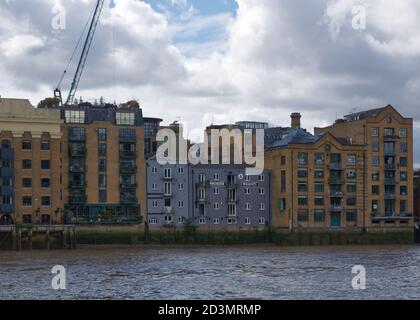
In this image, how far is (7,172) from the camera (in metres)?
103

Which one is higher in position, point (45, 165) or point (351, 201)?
point (45, 165)

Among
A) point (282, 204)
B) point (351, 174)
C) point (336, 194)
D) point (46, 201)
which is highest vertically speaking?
point (351, 174)

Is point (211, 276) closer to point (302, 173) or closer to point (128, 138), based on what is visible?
point (128, 138)

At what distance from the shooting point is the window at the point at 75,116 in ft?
353

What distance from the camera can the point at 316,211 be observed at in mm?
115500

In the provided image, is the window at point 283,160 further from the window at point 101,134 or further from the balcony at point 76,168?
the balcony at point 76,168

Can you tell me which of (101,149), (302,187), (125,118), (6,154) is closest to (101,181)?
(101,149)

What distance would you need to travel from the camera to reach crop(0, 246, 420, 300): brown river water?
4509 centimetres

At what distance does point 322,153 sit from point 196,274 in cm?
6078

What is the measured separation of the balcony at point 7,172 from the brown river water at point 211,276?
23950mm

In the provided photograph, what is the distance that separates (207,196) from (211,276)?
56614 millimetres
